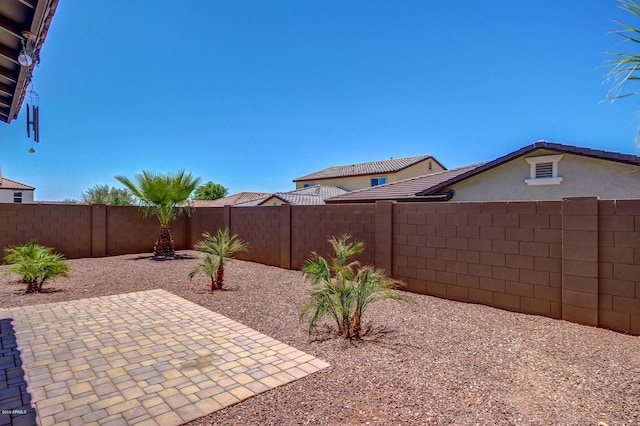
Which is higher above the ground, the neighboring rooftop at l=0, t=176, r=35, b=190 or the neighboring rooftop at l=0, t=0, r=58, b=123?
the neighboring rooftop at l=0, t=176, r=35, b=190

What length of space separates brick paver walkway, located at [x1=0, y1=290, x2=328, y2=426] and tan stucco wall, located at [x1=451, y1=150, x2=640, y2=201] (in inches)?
365

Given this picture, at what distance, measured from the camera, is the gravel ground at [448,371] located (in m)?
2.83

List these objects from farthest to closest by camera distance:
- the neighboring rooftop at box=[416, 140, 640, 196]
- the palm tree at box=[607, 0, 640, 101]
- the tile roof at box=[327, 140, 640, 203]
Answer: the tile roof at box=[327, 140, 640, 203]
the neighboring rooftop at box=[416, 140, 640, 196]
the palm tree at box=[607, 0, 640, 101]

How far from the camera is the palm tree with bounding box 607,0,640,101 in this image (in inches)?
64.7

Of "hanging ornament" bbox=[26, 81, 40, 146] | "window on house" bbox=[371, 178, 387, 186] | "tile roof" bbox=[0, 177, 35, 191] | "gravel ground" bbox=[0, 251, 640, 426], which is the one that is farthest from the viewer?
"tile roof" bbox=[0, 177, 35, 191]

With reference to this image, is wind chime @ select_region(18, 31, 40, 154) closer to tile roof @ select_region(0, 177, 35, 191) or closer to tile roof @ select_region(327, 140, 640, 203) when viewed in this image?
tile roof @ select_region(327, 140, 640, 203)

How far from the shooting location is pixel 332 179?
32594 mm

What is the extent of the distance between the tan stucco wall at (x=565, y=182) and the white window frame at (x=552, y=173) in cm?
10

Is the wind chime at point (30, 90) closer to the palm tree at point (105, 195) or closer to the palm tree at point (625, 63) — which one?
the palm tree at point (625, 63)

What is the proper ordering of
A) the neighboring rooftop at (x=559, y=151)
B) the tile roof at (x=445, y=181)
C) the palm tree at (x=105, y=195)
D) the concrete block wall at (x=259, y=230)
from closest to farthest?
the neighboring rooftop at (x=559, y=151) < the tile roof at (x=445, y=181) < the concrete block wall at (x=259, y=230) < the palm tree at (x=105, y=195)

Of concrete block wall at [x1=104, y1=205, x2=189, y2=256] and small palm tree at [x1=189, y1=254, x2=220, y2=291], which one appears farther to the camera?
concrete block wall at [x1=104, y1=205, x2=189, y2=256]

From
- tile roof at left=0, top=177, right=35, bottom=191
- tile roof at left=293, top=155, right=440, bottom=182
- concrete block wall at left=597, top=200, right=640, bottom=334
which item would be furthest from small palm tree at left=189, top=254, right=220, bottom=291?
tile roof at left=0, top=177, right=35, bottom=191

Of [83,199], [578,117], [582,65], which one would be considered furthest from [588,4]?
[83,199]

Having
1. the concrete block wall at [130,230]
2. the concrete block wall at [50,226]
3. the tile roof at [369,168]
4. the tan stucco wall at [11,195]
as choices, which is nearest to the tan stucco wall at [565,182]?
the concrete block wall at [130,230]
